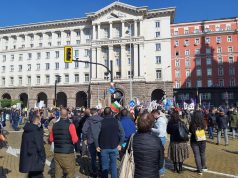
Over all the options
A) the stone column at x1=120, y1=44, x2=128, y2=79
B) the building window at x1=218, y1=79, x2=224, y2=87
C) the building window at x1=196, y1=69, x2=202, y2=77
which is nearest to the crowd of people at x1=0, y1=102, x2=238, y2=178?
the stone column at x1=120, y1=44, x2=128, y2=79

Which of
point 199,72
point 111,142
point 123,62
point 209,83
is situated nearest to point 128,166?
point 111,142

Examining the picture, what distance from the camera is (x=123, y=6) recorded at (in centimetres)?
5816

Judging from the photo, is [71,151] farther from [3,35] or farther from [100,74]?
[3,35]

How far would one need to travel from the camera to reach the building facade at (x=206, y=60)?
69.2 meters

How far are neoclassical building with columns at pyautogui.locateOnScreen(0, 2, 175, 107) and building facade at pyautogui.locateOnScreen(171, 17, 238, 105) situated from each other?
12840mm

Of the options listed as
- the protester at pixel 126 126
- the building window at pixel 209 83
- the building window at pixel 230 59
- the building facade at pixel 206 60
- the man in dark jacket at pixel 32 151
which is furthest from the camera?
the building window at pixel 230 59

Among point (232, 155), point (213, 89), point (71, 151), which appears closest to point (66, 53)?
point (232, 155)

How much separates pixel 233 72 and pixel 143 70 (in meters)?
26.6

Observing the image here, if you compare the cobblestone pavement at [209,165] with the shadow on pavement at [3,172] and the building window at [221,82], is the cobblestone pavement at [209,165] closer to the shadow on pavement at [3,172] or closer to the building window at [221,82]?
the shadow on pavement at [3,172]

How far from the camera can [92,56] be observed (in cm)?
6066

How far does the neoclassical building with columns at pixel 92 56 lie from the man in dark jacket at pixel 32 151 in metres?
44.9

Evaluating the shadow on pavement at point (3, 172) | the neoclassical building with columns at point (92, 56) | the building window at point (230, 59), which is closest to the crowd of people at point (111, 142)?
the shadow on pavement at point (3, 172)

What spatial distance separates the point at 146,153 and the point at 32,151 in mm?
3092

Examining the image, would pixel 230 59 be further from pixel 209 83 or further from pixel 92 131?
pixel 92 131
